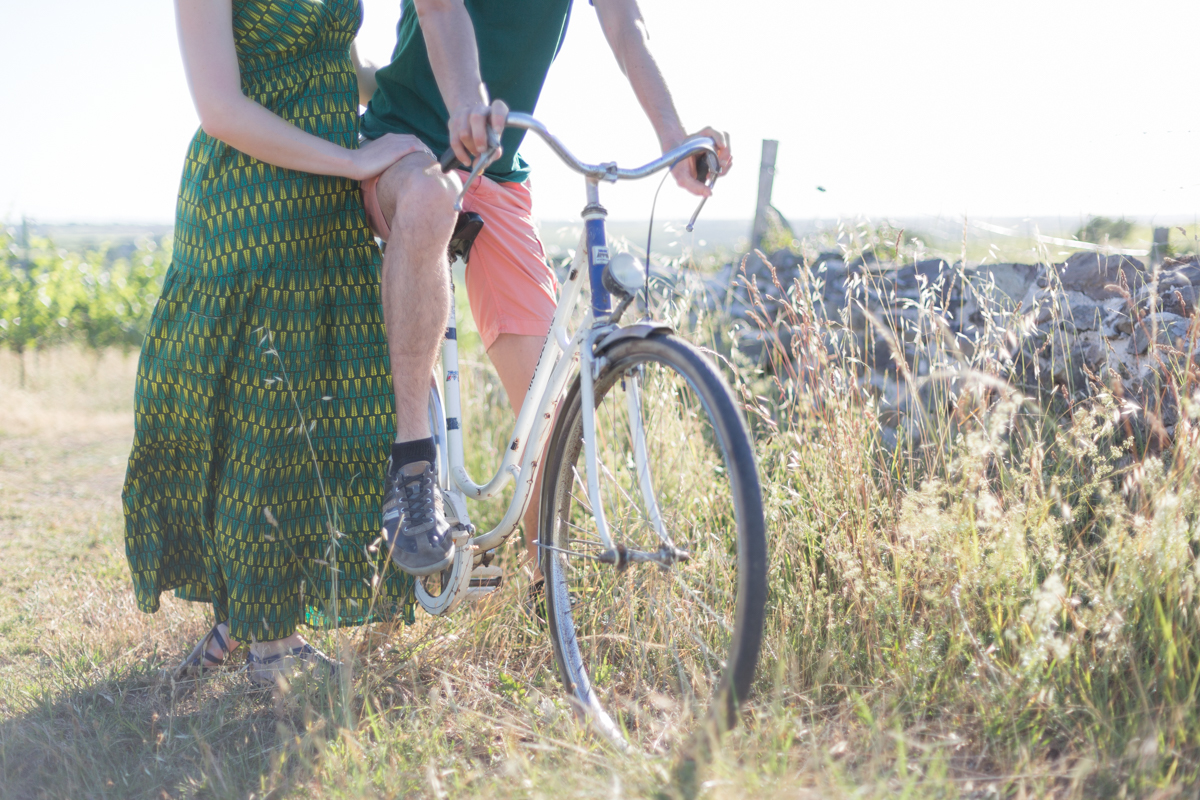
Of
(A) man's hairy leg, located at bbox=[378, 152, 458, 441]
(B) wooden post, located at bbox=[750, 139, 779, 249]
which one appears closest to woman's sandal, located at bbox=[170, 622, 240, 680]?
(A) man's hairy leg, located at bbox=[378, 152, 458, 441]

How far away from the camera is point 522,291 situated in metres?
2.51

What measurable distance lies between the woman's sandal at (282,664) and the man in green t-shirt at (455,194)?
413 mm

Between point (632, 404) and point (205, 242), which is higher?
point (205, 242)

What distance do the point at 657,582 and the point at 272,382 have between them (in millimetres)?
1148

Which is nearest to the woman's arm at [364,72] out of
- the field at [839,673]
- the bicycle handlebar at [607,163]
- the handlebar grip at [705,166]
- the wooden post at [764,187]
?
the bicycle handlebar at [607,163]

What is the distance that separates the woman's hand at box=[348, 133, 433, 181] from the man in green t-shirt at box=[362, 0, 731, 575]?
0.03 meters

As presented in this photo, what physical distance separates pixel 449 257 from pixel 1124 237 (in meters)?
2.53

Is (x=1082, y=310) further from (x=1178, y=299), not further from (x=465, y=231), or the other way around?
(x=465, y=231)

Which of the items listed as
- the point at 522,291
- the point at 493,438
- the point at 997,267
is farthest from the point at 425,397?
the point at 997,267

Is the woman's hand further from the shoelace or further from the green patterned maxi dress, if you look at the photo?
the shoelace

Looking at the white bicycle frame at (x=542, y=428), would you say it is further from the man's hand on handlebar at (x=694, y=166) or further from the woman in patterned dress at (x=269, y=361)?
Result: the woman in patterned dress at (x=269, y=361)

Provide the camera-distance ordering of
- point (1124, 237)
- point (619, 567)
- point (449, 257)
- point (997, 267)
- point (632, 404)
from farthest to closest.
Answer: point (997, 267) → point (1124, 237) → point (449, 257) → point (632, 404) → point (619, 567)

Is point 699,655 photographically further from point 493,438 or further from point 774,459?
point 493,438

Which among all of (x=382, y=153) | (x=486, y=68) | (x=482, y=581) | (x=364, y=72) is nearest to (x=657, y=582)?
(x=482, y=581)
